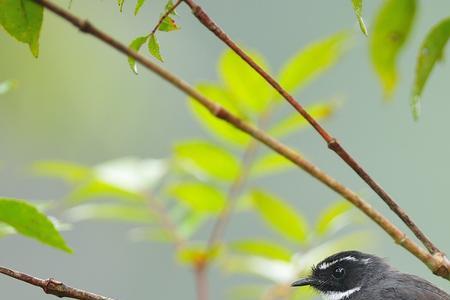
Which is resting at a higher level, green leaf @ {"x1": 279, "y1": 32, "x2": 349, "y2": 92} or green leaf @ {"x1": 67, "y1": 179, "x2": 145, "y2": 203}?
green leaf @ {"x1": 279, "y1": 32, "x2": 349, "y2": 92}

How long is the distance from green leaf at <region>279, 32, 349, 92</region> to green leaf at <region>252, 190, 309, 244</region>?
1.45ft

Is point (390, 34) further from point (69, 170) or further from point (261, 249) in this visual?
point (69, 170)

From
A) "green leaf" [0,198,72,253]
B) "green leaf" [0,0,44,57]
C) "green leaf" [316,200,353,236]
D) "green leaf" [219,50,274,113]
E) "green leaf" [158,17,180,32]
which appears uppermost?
"green leaf" [219,50,274,113]

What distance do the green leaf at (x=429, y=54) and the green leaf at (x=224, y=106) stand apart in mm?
1067

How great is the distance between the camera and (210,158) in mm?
3150

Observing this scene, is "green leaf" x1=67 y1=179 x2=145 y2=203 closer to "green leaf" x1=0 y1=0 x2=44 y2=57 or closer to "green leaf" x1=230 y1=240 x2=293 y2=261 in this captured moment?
"green leaf" x1=230 y1=240 x2=293 y2=261

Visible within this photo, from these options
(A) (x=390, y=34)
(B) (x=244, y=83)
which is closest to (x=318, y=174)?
(A) (x=390, y=34)

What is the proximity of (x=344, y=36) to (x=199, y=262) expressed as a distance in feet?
3.23

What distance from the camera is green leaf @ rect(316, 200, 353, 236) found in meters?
3.02

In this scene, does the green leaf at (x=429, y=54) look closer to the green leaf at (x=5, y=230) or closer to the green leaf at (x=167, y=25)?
the green leaf at (x=167, y=25)

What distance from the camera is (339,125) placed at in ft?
47.9

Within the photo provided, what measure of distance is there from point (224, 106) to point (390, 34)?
0.90 m

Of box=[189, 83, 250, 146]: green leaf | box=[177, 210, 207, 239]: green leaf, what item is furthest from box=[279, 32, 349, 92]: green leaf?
box=[177, 210, 207, 239]: green leaf

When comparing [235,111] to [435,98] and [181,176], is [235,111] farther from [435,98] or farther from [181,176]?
[435,98]
